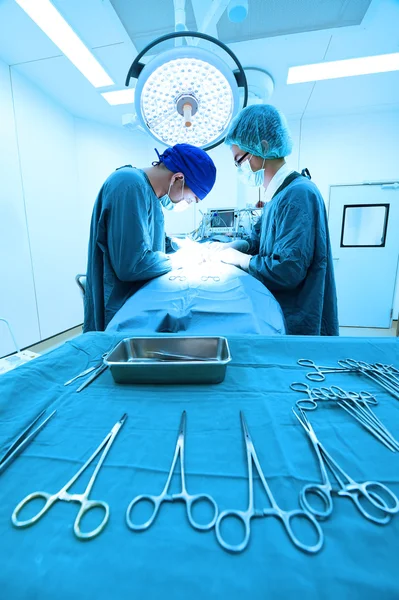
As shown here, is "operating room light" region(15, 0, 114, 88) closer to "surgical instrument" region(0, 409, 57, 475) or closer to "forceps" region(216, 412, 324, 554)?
"surgical instrument" region(0, 409, 57, 475)

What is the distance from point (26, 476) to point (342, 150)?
3838 millimetres

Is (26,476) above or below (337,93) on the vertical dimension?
below

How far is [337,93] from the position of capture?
101 inches

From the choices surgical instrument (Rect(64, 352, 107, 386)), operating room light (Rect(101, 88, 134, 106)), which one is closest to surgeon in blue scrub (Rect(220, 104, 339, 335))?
surgical instrument (Rect(64, 352, 107, 386))

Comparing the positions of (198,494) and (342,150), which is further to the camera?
(342,150)

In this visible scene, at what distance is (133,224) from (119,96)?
Result: 226cm

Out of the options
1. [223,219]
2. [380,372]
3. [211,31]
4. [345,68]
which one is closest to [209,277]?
[380,372]

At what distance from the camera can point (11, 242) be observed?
2.37 meters

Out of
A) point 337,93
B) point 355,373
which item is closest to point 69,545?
point 355,373

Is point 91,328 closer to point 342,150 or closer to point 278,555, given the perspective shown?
point 278,555

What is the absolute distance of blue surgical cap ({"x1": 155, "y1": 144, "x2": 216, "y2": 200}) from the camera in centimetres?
121

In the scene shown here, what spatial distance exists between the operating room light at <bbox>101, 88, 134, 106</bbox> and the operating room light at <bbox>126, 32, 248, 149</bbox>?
2110 mm

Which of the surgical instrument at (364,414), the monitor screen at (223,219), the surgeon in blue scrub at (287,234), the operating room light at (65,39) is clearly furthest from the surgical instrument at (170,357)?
the operating room light at (65,39)

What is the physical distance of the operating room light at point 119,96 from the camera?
2529 mm
